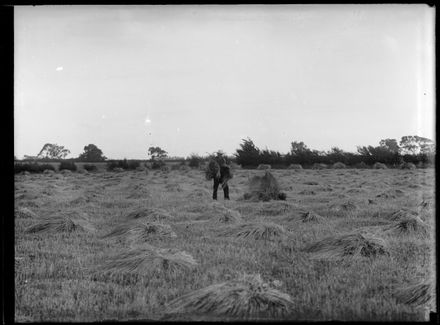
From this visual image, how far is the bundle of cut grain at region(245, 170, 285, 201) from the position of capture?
12.2m

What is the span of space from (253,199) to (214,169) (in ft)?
5.41

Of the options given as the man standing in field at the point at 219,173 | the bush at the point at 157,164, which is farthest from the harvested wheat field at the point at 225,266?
the bush at the point at 157,164

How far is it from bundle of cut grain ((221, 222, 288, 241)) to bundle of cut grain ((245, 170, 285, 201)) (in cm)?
436

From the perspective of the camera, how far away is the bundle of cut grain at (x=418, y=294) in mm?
4711

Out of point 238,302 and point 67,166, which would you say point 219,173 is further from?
point 67,166

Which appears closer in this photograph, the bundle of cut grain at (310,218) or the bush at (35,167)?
the bundle of cut grain at (310,218)

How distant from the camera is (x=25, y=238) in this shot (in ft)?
25.0

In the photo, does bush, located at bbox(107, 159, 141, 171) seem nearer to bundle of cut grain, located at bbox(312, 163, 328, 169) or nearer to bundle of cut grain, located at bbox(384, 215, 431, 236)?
bundle of cut grain, located at bbox(312, 163, 328, 169)

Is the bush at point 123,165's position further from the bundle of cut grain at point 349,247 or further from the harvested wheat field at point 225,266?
the bundle of cut grain at point 349,247

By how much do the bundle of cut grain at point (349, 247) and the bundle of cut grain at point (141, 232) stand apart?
7.62ft

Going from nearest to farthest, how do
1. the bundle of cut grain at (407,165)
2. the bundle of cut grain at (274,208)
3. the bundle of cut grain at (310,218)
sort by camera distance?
the bundle of cut grain at (310,218) < the bundle of cut grain at (274,208) < the bundle of cut grain at (407,165)

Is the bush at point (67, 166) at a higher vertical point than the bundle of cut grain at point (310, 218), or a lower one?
higher

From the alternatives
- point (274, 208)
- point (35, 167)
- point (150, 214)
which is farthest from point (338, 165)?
point (150, 214)

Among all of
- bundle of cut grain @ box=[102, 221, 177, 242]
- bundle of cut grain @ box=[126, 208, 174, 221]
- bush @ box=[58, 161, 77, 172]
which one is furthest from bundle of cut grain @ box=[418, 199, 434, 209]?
bush @ box=[58, 161, 77, 172]
